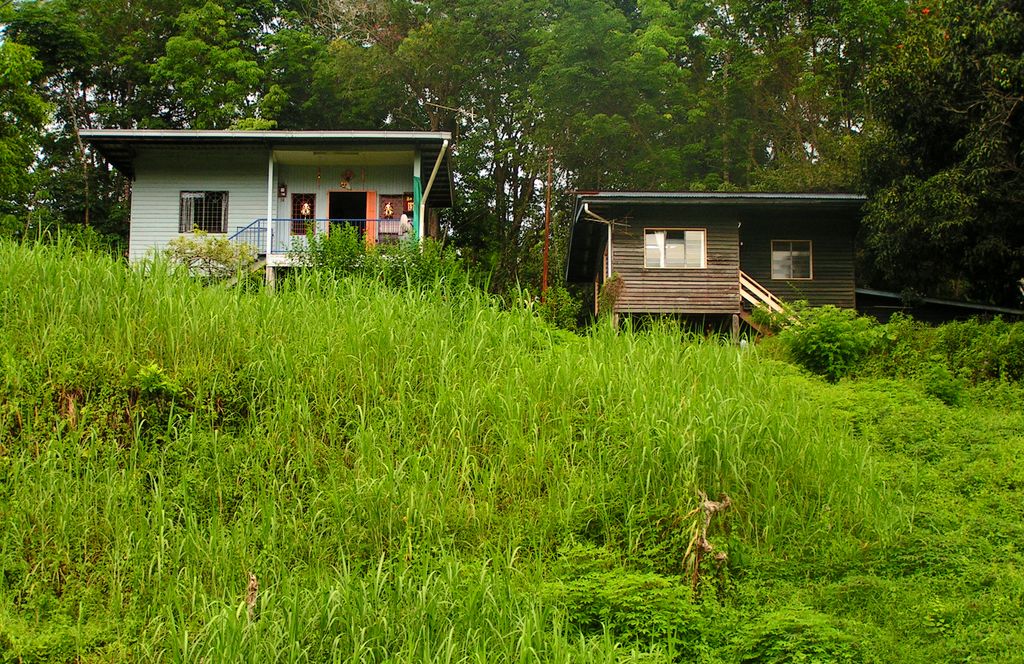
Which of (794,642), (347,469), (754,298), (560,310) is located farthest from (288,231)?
(794,642)

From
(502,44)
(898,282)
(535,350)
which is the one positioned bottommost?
(535,350)

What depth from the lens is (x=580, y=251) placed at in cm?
2520

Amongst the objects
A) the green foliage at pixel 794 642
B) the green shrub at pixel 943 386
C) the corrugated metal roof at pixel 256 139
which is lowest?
the green foliage at pixel 794 642

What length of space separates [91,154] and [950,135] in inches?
998

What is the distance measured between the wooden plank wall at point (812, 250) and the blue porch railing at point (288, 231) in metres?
8.08

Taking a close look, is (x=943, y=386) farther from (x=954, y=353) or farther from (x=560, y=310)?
(x=560, y=310)

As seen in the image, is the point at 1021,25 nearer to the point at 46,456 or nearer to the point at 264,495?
the point at 264,495

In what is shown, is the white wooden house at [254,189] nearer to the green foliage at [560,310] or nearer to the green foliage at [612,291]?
the green foliage at [560,310]

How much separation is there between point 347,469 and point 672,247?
14714 millimetres

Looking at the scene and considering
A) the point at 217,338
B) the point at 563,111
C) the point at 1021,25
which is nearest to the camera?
the point at 217,338

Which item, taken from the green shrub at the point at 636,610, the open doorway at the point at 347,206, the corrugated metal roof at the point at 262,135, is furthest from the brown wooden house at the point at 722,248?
the green shrub at the point at 636,610

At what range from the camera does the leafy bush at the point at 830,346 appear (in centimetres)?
1372

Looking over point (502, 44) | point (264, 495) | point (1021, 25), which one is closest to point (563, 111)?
point (502, 44)

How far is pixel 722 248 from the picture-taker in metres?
21.1
